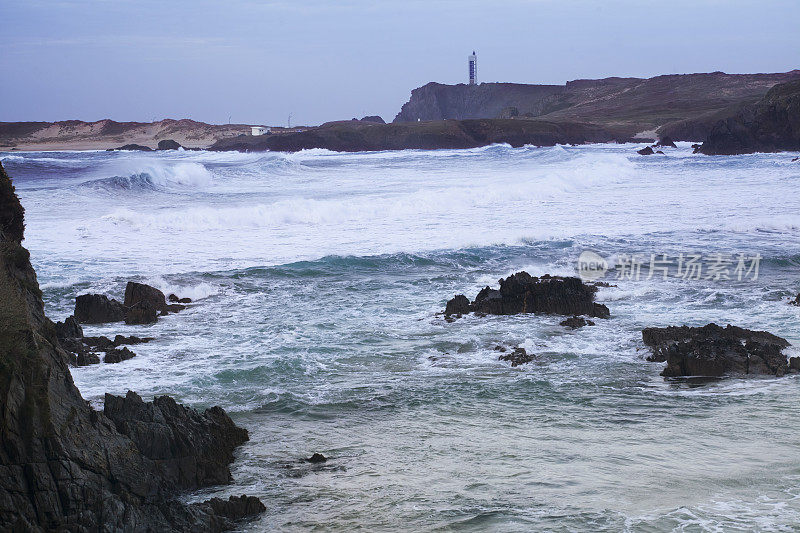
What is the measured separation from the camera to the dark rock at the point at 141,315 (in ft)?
40.5

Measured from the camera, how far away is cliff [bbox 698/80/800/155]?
53219 millimetres

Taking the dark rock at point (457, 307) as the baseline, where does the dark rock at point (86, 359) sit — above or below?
below

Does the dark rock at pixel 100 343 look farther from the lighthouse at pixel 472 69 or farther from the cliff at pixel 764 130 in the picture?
the lighthouse at pixel 472 69

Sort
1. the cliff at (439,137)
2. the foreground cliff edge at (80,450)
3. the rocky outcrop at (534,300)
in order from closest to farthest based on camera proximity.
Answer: the foreground cliff edge at (80,450) < the rocky outcrop at (534,300) < the cliff at (439,137)

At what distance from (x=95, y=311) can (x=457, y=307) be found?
531 cm

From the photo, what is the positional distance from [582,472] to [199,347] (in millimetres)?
5893

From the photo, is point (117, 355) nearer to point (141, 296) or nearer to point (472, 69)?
point (141, 296)

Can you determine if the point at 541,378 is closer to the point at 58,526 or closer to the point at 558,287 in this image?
the point at 558,287

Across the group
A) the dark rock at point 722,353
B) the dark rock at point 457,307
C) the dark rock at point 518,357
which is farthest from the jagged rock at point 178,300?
the dark rock at point 722,353

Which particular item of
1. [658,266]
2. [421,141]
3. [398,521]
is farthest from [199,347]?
[421,141]

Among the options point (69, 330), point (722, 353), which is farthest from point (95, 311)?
point (722, 353)

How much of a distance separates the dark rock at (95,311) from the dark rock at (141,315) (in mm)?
193

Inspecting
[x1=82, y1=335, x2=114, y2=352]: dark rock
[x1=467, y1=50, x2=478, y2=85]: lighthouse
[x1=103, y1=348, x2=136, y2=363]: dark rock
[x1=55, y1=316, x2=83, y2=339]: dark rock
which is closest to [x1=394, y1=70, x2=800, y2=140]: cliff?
[x1=467, y1=50, x2=478, y2=85]: lighthouse

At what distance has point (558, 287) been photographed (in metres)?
12.9
